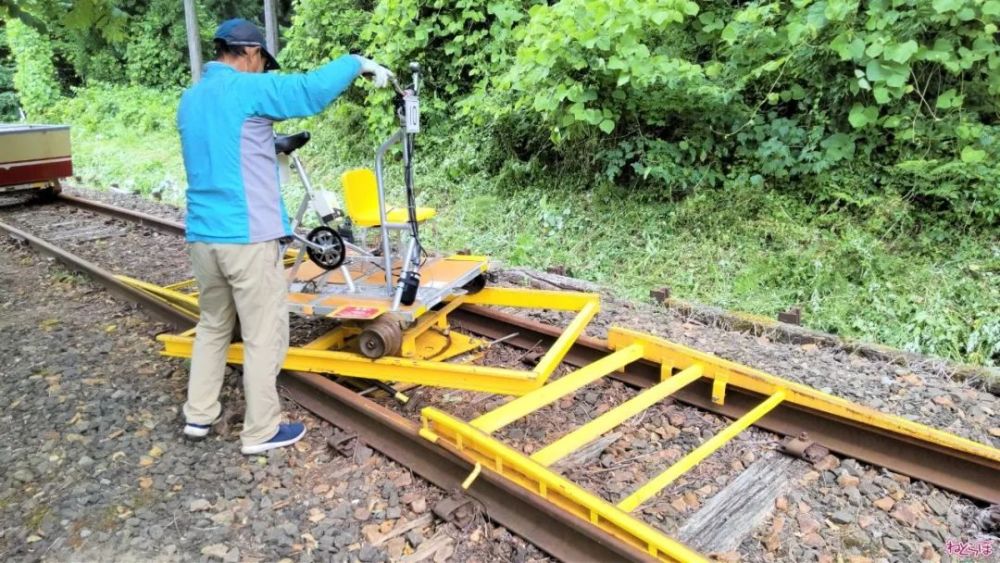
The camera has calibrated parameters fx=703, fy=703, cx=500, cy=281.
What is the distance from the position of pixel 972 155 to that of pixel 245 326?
5656 millimetres

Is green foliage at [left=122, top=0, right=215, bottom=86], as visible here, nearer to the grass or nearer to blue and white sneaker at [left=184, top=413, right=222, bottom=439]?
the grass

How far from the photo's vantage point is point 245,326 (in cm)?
387

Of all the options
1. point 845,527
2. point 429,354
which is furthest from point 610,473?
point 429,354

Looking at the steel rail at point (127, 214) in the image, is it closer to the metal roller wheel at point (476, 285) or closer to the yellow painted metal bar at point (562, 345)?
the metal roller wheel at point (476, 285)

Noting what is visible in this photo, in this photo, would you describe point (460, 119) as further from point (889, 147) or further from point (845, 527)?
point (845, 527)

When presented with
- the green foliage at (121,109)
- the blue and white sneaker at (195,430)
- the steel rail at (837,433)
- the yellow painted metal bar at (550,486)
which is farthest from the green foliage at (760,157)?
the green foliage at (121,109)

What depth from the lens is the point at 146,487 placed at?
3617 millimetres

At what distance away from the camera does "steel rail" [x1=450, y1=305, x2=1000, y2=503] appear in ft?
10.9

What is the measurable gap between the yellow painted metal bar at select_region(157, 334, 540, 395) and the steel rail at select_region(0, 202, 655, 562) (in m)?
0.14

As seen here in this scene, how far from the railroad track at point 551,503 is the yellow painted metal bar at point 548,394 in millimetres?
201

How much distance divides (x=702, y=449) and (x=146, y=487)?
281cm

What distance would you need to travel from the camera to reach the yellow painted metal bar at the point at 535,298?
4785mm

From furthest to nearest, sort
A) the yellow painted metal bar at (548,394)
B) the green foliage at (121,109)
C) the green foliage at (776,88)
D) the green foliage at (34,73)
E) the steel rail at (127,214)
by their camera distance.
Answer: the green foliage at (34,73)
the green foliage at (121,109)
the steel rail at (127,214)
the green foliage at (776,88)
the yellow painted metal bar at (548,394)

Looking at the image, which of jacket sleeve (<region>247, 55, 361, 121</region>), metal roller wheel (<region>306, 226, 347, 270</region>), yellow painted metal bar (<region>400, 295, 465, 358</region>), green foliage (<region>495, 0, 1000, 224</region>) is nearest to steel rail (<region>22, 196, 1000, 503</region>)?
yellow painted metal bar (<region>400, 295, 465, 358</region>)
